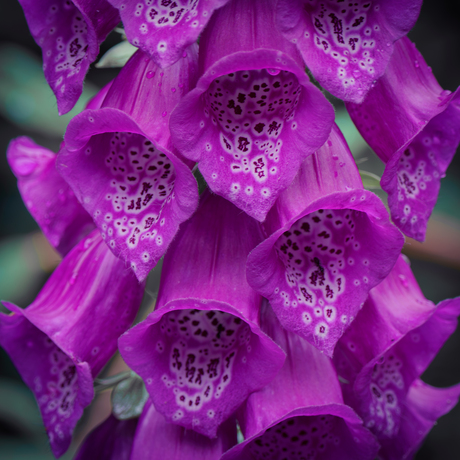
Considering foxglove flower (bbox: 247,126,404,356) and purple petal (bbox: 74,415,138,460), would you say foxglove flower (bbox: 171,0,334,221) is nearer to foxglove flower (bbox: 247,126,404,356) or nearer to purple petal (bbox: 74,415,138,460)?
foxglove flower (bbox: 247,126,404,356)

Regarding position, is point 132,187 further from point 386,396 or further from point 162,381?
point 386,396

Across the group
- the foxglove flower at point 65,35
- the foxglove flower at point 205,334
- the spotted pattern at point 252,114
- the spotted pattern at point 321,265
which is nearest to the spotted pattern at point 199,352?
the foxglove flower at point 205,334

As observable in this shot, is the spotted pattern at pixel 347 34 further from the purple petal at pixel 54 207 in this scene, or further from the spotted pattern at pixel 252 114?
the purple petal at pixel 54 207

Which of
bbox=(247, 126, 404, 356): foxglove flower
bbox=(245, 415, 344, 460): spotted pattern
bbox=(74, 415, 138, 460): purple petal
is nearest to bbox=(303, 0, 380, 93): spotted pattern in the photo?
bbox=(247, 126, 404, 356): foxglove flower

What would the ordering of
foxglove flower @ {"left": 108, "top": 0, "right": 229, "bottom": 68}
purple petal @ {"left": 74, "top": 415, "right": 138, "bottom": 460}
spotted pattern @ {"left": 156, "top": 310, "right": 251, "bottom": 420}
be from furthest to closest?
purple petal @ {"left": 74, "top": 415, "right": 138, "bottom": 460}
spotted pattern @ {"left": 156, "top": 310, "right": 251, "bottom": 420}
foxglove flower @ {"left": 108, "top": 0, "right": 229, "bottom": 68}

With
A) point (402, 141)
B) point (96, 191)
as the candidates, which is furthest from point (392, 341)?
point (96, 191)

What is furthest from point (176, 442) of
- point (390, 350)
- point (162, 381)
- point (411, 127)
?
point (411, 127)
